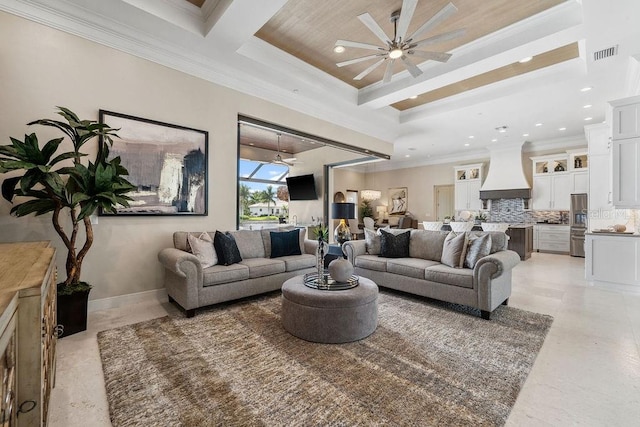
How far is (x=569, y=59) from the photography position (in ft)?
13.1

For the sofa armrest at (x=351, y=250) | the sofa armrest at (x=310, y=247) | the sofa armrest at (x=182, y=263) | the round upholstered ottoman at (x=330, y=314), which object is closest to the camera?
the round upholstered ottoman at (x=330, y=314)

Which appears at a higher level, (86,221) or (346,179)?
(346,179)

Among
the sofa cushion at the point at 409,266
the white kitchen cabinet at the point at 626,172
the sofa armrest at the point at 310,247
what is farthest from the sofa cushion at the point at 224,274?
the white kitchen cabinet at the point at 626,172

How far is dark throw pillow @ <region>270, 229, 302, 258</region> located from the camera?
4.14 meters

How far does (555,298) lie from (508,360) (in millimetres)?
2302

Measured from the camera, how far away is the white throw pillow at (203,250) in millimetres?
3311

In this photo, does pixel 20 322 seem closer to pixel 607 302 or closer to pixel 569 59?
pixel 607 302

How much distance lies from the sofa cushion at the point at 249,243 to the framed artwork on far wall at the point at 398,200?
8.14m

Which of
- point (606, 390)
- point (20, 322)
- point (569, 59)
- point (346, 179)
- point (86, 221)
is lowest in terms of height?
point (606, 390)

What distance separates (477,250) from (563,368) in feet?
4.66

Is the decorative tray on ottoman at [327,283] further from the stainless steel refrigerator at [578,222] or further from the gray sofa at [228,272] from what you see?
the stainless steel refrigerator at [578,222]

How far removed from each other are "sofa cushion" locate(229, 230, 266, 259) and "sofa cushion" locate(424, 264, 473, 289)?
226 cm

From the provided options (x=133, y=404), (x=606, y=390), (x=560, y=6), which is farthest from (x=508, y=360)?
(x=560, y=6)

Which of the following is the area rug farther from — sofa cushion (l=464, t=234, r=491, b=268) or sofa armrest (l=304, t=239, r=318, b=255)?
sofa armrest (l=304, t=239, r=318, b=255)
